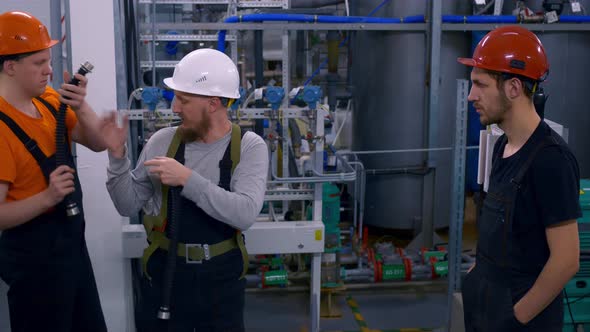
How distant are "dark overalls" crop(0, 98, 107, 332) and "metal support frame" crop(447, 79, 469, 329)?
1907 millimetres

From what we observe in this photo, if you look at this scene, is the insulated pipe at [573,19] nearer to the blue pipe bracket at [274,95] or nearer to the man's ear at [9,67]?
the blue pipe bracket at [274,95]

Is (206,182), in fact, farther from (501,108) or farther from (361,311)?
(361,311)

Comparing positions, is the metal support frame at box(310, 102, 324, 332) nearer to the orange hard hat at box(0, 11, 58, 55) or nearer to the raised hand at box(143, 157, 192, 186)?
the raised hand at box(143, 157, 192, 186)

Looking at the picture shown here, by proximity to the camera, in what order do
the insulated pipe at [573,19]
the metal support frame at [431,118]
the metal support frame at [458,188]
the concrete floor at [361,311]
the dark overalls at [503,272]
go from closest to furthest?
the dark overalls at [503,272]
the metal support frame at [458,188]
the concrete floor at [361,311]
the metal support frame at [431,118]
the insulated pipe at [573,19]

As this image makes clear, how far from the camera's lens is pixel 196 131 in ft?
7.61

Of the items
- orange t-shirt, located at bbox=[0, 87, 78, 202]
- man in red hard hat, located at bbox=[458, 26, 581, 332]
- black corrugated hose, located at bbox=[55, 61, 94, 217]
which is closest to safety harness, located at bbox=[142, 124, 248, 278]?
black corrugated hose, located at bbox=[55, 61, 94, 217]

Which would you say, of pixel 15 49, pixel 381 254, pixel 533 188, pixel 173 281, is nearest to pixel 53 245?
pixel 173 281

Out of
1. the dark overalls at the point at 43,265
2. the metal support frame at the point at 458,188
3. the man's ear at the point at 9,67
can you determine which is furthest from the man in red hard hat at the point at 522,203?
the man's ear at the point at 9,67

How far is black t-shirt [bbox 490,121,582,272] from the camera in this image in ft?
6.05

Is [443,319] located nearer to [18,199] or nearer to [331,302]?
[331,302]

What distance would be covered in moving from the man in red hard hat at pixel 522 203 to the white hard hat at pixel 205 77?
840 mm

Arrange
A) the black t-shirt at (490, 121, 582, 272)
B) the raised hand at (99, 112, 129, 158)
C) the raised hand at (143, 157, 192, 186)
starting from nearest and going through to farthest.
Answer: the black t-shirt at (490, 121, 582, 272) → the raised hand at (143, 157, 192, 186) → the raised hand at (99, 112, 129, 158)

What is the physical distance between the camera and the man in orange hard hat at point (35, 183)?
226 centimetres

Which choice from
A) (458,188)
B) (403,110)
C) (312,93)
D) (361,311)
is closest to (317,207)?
(312,93)
